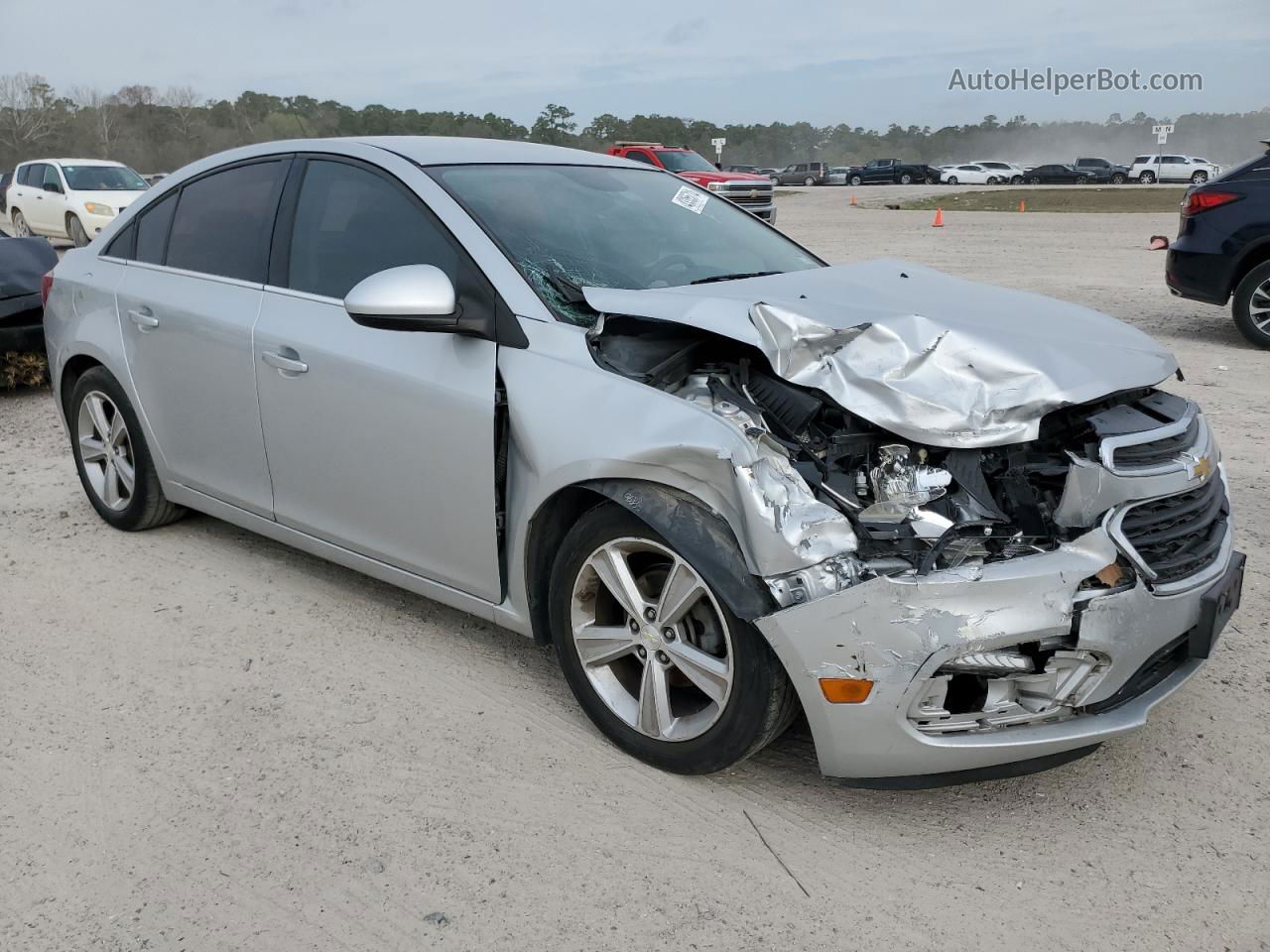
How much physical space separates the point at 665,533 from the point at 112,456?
3304mm

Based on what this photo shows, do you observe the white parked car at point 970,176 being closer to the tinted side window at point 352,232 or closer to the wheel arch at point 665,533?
the tinted side window at point 352,232

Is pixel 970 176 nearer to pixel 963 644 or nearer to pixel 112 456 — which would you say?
pixel 112 456

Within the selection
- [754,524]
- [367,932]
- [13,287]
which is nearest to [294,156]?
[754,524]

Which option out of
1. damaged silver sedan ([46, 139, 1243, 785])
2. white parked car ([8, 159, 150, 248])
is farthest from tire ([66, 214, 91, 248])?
damaged silver sedan ([46, 139, 1243, 785])

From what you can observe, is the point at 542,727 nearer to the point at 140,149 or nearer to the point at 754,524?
the point at 754,524

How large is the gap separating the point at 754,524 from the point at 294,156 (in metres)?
2.53

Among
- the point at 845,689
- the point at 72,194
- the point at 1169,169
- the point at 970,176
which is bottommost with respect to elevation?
the point at 970,176

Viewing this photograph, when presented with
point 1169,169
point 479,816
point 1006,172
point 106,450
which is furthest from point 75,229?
point 1006,172

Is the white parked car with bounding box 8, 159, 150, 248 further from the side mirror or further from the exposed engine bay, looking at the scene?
the exposed engine bay

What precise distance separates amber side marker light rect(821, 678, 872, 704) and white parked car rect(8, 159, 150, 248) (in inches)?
788

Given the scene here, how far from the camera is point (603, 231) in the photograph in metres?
3.79

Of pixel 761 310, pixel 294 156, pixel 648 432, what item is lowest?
pixel 648 432

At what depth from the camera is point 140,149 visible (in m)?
84.1

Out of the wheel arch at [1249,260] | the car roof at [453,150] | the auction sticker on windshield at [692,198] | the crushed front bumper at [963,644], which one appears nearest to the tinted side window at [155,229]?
the car roof at [453,150]
